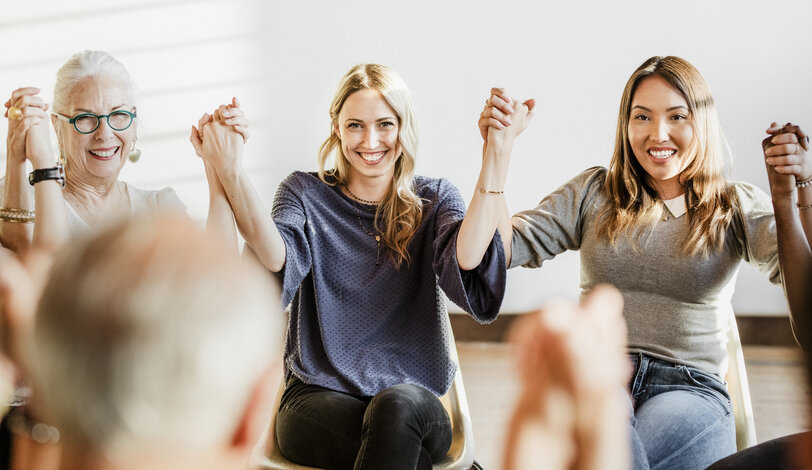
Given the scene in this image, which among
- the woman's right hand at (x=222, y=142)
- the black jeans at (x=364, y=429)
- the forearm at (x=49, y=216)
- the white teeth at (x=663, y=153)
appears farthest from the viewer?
the white teeth at (x=663, y=153)

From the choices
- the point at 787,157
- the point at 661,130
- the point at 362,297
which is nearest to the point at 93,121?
the point at 362,297

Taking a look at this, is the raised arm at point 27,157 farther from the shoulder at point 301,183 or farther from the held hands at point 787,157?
the held hands at point 787,157

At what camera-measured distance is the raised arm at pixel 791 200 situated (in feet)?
5.66

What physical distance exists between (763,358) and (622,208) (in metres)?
2.41

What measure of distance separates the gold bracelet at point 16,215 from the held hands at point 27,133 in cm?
11

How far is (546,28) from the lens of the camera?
3756mm

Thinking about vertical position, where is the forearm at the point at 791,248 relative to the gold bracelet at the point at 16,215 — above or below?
below

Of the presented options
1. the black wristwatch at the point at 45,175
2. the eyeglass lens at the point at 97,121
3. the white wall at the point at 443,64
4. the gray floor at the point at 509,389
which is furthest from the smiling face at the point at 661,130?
the white wall at the point at 443,64

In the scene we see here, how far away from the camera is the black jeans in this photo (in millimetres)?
1607

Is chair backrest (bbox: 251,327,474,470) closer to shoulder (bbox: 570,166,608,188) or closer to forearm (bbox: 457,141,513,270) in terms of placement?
forearm (bbox: 457,141,513,270)

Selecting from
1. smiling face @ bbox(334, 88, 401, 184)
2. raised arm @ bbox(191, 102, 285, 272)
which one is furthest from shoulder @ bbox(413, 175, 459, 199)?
raised arm @ bbox(191, 102, 285, 272)

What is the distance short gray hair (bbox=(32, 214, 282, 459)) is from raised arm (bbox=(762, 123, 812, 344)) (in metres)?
Answer: 1.47

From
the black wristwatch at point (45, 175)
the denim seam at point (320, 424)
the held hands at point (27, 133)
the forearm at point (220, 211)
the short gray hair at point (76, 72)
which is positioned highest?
the short gray hair at point (76, 72)

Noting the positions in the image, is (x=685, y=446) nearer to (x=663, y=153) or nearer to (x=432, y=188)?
(x=663, y=153)
